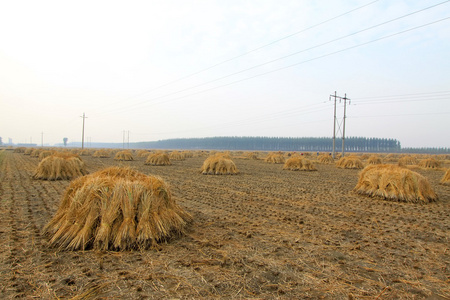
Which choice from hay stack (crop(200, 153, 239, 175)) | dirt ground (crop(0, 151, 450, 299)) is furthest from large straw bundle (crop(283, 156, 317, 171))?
dirt ground (crop(0, 151, 450, 299))

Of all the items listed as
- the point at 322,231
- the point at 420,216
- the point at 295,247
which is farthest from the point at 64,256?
the point at 420,216

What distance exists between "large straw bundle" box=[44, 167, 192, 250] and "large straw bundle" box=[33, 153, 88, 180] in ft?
27.1

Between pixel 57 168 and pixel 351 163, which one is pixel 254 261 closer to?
pixel 57 168

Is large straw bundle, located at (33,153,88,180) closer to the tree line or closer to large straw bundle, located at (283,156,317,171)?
large straw bundle, located at (283,156,317,171)

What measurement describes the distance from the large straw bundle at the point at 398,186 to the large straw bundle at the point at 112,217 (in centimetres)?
684

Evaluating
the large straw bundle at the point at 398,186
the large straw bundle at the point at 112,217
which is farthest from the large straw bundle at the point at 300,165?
the large straw bundle at the point at 112,217

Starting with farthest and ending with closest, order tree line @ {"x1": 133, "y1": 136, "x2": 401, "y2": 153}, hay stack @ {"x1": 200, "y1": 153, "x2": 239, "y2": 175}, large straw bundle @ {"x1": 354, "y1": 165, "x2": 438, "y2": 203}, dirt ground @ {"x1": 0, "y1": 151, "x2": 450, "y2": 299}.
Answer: tree line @ {"x1": 133, "y1": 136, "x2": 401, "y2": 153} < hay stack @ {"x1": 200, "y1": 153, "x2": 239, "y2": 175} < large straw bundle @ {"x1": 354, "y1": 165, "x2": 438, "y2": 203} < dirt ground @ {"x1": 0, "y1": 151, "x2": 450, "y2": 299}

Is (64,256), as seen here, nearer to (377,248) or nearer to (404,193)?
(377,248)

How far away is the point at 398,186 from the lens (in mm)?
8086

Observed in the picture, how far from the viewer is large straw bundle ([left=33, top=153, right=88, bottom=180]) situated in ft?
37.6

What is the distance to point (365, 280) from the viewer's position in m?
3.07

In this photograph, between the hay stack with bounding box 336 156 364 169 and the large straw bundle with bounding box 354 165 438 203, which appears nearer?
the large straw bundle with bounding box 354 165 438 203

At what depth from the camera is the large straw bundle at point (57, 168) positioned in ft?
37.6

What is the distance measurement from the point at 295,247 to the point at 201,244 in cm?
148
